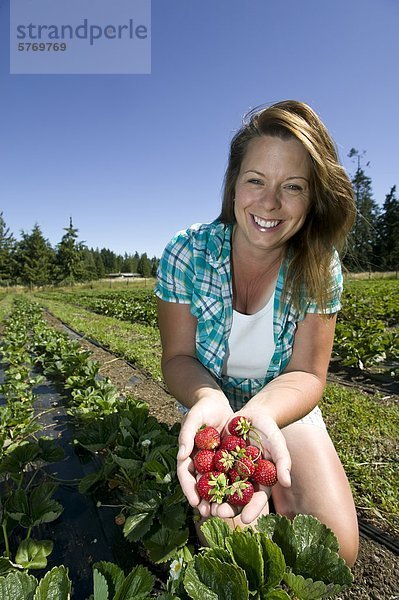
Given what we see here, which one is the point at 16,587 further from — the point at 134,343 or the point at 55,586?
the point at 134,343

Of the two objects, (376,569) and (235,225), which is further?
(235,225)

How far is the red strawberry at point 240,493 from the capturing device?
1287mm

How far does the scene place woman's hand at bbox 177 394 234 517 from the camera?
135 cm

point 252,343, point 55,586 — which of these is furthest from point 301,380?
point 55,586

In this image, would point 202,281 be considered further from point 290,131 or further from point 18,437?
point 18,437

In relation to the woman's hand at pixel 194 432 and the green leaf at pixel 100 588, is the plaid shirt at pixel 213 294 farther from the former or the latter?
the green leaf at pixel 100 588

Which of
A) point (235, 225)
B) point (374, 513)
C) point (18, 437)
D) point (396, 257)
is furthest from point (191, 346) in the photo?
point (396, 257)

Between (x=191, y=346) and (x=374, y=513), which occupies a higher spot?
(x=191, y=346)

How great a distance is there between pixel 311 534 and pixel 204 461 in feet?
1.53

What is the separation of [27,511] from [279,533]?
121cm

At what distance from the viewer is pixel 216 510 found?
132 cm

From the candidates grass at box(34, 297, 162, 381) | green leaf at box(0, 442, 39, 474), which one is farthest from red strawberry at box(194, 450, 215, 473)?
Result: grass at box(34, 297, 162, 381)

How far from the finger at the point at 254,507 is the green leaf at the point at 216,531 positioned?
3.0 inches

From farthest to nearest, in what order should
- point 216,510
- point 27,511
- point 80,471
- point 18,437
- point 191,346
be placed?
point 18,437 < point 80,471 < point 191,346 < point 27,511 < point 216,510
